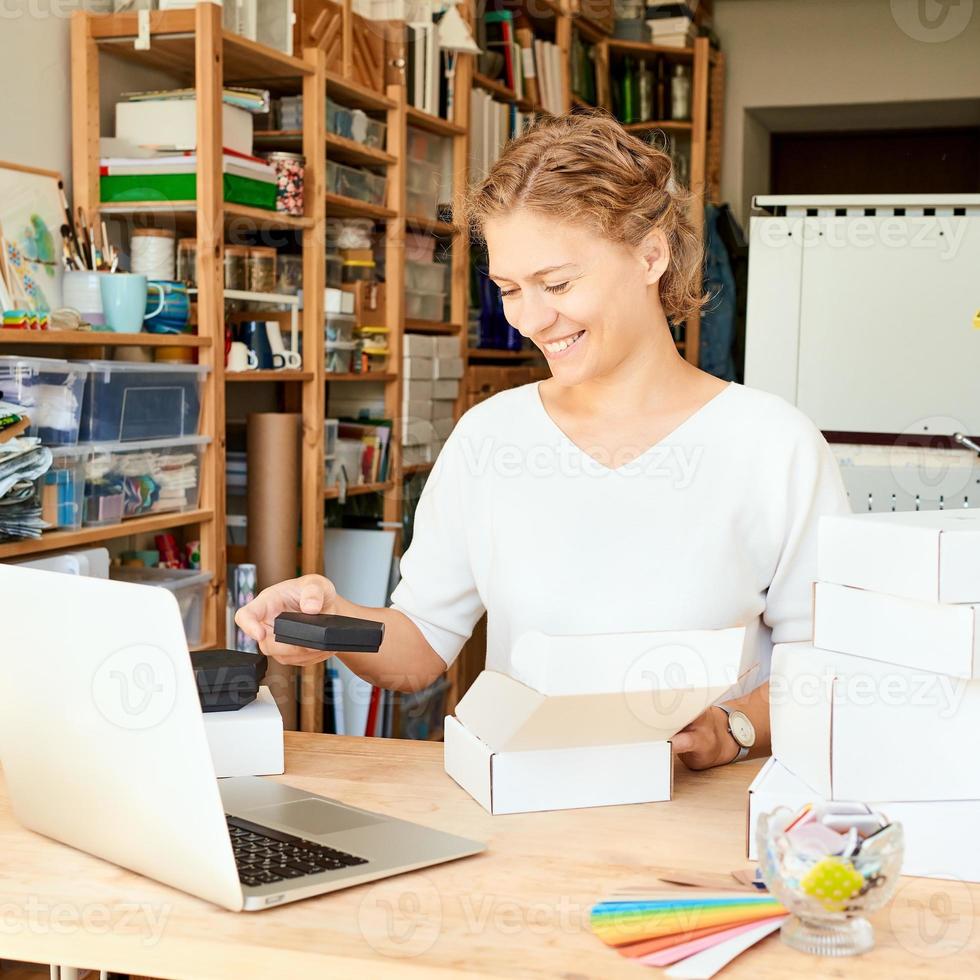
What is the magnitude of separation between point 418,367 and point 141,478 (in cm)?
138

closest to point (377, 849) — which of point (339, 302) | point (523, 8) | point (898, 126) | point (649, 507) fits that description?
point (649, 507)

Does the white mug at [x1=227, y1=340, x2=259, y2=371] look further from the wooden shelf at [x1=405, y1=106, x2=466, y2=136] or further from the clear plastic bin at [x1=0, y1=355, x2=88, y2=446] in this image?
the wooden shelf at [x1=405, y1=106, x2=466, y2=136]

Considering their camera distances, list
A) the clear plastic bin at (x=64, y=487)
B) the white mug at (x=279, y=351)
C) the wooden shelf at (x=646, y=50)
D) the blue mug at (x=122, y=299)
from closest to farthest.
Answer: the clear plastic bin at (x=64, y=487)
the blue mug at (x=122, y=299)
the white mug at (x=279, y=351)
the wooden shelf at (x=646, y=50)

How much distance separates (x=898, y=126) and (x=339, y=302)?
4.04 m

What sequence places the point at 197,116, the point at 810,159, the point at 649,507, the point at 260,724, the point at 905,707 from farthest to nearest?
the point at 810,159
the point at 197,116
the point at 649,507
the point at 260,724
the point at 905,707

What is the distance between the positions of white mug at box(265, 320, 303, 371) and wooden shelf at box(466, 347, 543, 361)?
1141 mm

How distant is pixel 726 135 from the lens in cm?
604

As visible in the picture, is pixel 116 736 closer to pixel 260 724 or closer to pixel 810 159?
pixel 260 724

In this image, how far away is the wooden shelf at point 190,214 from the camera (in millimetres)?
2730

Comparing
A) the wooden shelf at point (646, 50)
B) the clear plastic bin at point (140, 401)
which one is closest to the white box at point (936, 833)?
the clear plastic bin at point (140, 401)

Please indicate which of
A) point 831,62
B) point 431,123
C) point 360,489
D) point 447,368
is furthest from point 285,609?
point 831,62

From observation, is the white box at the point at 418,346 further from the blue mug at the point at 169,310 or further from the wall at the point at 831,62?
the wall at the point at 831,62

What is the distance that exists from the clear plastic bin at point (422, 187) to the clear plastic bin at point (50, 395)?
167 centimetres

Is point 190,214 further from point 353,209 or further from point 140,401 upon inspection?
point 353,209
